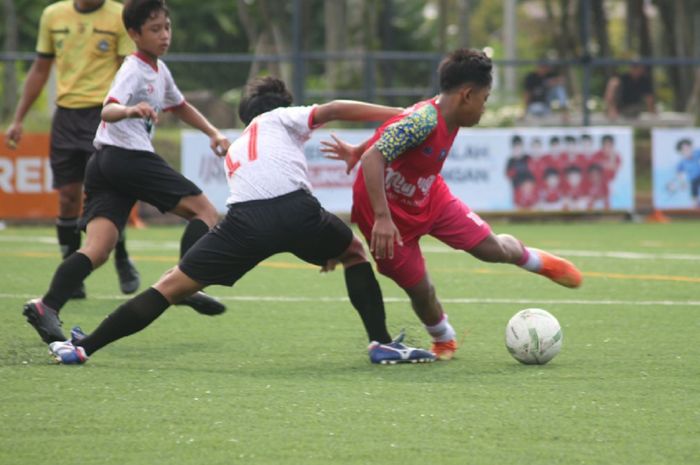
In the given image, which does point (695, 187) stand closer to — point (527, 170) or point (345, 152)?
point (527, 170)

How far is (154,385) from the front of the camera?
5.78 m

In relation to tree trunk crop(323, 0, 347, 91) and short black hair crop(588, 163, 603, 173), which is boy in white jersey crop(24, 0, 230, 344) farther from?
tree trunk crop(323, 0, 347, 91)

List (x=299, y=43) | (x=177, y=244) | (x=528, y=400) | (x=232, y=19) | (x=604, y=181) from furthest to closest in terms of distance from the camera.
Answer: (x=232, y=19) → (x=299, y=43) → (x=604, y=181) → (x=177, y=244) → (x=528, y=400)

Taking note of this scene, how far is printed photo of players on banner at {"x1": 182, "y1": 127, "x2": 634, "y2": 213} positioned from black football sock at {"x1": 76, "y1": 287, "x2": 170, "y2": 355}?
10301 millimetres

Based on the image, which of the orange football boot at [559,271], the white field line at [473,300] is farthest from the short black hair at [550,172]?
the orange football boot at [559,271]

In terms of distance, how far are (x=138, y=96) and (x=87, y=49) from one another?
171 cm

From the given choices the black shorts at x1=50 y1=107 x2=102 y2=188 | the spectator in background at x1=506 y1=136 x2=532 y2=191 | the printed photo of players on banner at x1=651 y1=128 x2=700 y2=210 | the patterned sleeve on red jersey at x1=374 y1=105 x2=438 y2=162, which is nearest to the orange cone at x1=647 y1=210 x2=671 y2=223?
the printed photo of players on banner at x1=651 y1=128 x2=700 y2=210

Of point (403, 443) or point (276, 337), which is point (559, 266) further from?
point (403, 443)

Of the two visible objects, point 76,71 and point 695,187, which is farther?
point 695,187

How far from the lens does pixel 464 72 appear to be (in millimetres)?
6207

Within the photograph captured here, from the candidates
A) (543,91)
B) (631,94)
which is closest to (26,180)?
(543,91)

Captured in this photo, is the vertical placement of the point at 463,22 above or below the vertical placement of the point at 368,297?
above

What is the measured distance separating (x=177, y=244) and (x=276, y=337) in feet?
22.4

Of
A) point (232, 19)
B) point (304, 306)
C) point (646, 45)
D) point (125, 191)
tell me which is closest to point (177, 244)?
point (304, 306)
